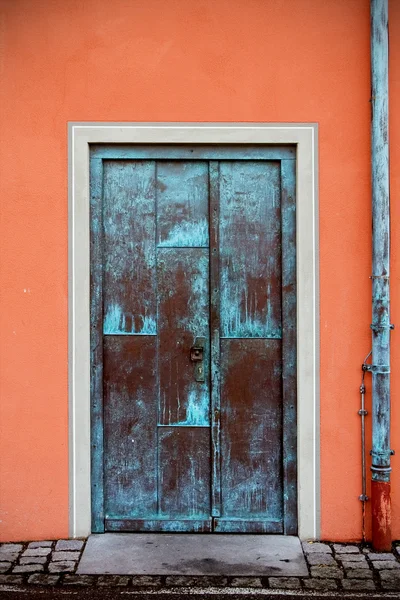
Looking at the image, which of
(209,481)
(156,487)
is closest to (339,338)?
→ (209,481)

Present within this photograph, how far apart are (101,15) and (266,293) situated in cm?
210

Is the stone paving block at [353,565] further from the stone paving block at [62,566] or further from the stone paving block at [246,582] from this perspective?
the stone paving block at [62,566]

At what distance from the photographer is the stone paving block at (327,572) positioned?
4.07 meters

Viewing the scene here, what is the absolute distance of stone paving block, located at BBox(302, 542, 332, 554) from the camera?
14.5 feet

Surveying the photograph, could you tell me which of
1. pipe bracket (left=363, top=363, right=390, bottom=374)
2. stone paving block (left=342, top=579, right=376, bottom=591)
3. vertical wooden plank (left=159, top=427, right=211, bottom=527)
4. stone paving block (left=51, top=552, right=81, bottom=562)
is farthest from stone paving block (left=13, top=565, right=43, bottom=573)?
pipe bracket (left=363, top=363, right=390, bottom=374)

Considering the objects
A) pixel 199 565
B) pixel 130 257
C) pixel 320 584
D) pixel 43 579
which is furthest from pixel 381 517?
pixel 130 257

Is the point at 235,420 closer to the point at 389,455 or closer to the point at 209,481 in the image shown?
the point at 209,481

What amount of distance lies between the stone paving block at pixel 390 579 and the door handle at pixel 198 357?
1616mm

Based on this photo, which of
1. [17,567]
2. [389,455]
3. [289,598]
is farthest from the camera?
[389,455]

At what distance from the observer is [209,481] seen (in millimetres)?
4691

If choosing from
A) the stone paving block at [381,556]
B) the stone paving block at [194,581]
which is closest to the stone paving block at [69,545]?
the stone paving block at [194,581]

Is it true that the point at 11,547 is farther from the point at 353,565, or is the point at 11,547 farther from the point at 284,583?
the point at 353,565

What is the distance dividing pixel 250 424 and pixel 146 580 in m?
1.20

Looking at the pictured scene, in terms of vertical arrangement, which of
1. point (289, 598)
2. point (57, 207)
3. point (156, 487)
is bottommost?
point (289, 598)
